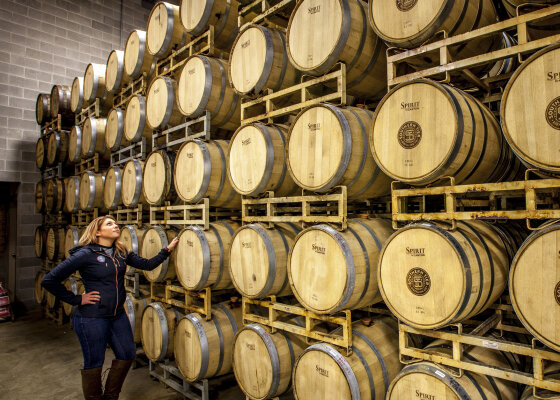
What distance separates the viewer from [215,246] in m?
4.71

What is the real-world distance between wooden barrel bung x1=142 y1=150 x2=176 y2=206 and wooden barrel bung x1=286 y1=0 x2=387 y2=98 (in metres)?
2.73

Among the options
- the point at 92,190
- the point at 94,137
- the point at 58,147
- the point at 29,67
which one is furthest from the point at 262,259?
the point at 29,67

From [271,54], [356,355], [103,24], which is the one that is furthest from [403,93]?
[103,24]

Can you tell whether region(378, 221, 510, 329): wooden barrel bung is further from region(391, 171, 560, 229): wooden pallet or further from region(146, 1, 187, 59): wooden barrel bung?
region(146, 1, 187, 59): wooden barrel bung

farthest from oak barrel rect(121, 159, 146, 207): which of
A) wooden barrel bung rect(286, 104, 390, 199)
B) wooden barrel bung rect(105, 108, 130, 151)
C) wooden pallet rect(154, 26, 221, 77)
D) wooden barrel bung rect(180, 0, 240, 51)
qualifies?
wooden barrel bung rect(286, 104, 390, 199)

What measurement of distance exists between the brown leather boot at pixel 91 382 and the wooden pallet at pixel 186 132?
303cm

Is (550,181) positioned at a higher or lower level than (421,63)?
lower

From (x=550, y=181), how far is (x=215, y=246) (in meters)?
3.51

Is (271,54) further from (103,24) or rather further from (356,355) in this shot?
(103,24)

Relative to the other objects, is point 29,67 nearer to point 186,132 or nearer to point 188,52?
point 188,52

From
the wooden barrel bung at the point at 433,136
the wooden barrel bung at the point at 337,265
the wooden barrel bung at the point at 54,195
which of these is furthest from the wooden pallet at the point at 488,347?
the wooden barrel bung at the point at 54,195

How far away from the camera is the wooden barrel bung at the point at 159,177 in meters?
5.59

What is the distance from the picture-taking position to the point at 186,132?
17.3 ft

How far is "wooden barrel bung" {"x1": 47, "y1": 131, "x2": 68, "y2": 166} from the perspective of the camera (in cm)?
946
